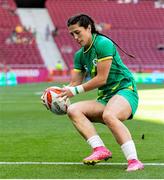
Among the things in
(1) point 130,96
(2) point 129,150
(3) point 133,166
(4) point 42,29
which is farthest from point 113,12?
(3) point 133,166

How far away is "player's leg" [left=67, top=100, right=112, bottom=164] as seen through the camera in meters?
7.54

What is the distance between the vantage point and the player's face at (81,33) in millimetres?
7453

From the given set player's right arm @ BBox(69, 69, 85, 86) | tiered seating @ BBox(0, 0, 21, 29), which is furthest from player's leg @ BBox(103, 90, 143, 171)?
tiered seating @ BBox(0, 0, 21, 29)

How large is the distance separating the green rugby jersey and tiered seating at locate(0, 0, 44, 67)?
37.8 meters

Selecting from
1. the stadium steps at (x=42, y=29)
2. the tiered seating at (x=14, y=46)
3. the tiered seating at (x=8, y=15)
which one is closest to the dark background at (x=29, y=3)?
the stadium steps at (x=42, y=29)

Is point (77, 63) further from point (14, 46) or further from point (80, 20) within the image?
point (14, 46)

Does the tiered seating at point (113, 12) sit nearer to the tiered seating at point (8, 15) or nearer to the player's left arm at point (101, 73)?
the tiered seating at point (8, 15)

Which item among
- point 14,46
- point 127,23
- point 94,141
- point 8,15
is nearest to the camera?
point 94,141

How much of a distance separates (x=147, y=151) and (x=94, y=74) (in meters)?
1.91

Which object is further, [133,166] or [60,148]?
[60,148]

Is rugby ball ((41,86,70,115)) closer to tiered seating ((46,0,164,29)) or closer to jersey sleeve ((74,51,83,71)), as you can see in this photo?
jersey sleeve ((74,51,83,71))

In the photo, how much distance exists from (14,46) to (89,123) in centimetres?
4181

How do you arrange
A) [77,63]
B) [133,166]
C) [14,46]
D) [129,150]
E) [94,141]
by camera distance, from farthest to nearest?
[14,46]
[77,63]
[94,141]
[129,150]
[133,166]

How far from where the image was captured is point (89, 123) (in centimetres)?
768
